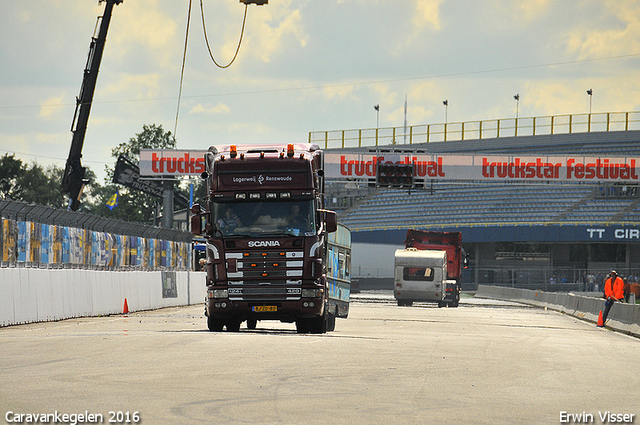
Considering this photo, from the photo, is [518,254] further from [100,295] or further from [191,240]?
[100,295]

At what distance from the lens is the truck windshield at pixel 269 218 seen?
17.8 m

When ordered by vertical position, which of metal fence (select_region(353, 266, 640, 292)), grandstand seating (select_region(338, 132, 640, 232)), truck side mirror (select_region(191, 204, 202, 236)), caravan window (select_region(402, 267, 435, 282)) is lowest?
metal fence (select_region(353, 266, 640, 292))

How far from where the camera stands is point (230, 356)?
44.6 feet

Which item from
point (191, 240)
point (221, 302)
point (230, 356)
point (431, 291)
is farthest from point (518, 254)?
point (230, 356)

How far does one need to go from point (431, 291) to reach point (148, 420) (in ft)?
123

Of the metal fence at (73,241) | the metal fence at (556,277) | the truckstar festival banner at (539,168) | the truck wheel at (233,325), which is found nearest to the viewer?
the truck wheel at (233,325)

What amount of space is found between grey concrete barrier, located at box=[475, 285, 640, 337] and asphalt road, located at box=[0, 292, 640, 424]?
7071mm

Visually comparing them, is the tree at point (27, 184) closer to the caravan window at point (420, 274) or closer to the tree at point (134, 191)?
the tree at point (134, 191)

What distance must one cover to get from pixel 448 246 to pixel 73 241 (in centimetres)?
2543

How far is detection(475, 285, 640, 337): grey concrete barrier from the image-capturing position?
85.9 ft

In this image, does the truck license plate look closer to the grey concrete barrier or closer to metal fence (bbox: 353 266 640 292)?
the grey concrete barrier

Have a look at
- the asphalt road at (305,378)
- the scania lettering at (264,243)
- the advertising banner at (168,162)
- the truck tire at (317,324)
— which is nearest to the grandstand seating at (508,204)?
the advertising banner at (168,162)

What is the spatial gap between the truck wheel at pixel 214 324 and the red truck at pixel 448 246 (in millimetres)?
28384

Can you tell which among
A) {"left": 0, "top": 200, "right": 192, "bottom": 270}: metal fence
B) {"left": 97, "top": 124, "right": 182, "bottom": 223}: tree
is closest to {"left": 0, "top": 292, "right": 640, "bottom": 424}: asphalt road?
{"left": 0, "top": 200, "right": 192, "bottom": 270}: metal fence
